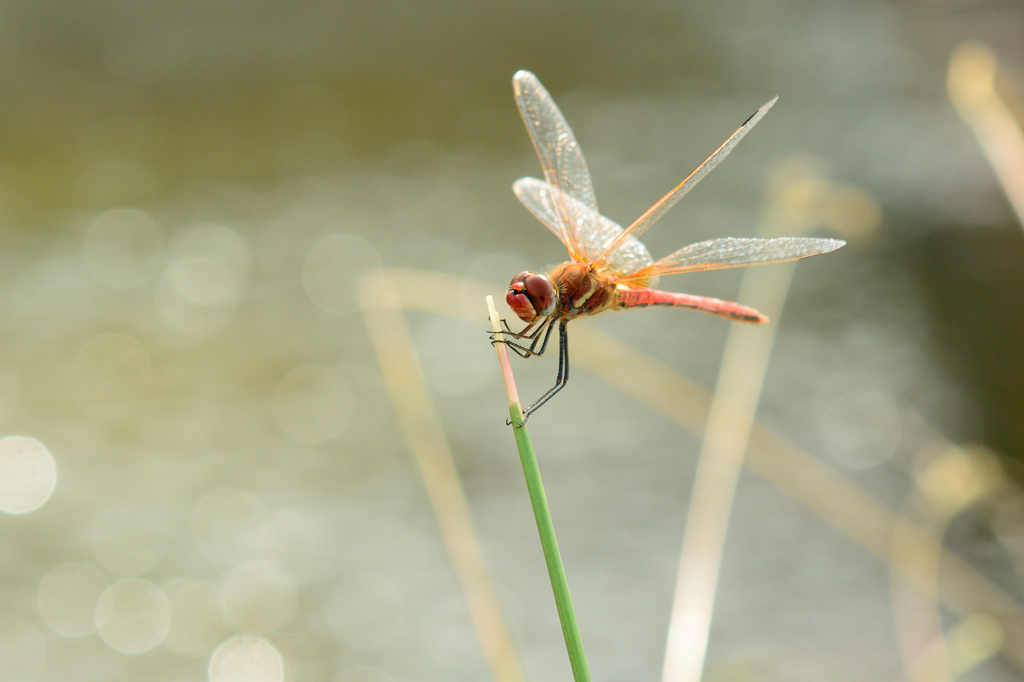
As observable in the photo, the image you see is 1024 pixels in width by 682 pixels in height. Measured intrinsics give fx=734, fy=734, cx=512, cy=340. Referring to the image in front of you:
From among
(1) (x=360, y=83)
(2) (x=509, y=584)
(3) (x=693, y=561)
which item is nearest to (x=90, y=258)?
(1) (x=360, y=83)

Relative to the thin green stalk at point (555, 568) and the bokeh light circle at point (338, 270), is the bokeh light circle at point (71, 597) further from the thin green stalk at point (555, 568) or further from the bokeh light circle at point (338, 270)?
the thin green stalk at point (555, 568)

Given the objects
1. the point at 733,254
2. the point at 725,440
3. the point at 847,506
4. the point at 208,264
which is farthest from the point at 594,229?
the point at 208,264

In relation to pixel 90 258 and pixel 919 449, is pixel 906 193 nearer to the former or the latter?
pixel 919 449

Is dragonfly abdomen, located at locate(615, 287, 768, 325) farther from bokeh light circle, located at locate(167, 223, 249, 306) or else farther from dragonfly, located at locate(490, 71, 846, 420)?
bokeh light circle, located at locate(167, 223, 249, 306)

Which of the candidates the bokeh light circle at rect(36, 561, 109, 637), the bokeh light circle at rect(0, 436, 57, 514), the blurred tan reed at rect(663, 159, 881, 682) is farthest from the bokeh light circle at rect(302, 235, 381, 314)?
the blurred tan reed at rect(663, 159, 881, 682)

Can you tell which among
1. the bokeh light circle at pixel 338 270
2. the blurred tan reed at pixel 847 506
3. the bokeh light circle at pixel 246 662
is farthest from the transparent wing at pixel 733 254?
the bokeh light circle at pixel 338 270

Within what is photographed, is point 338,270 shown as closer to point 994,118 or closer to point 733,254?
point 733,254
